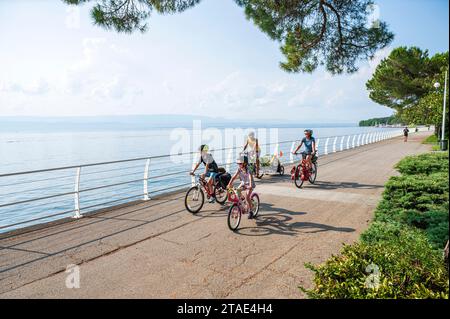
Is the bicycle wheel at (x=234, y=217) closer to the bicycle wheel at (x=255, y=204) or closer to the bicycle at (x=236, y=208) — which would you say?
the bicycle at (x=236, y=208)

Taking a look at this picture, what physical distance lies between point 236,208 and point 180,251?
173 centimetres

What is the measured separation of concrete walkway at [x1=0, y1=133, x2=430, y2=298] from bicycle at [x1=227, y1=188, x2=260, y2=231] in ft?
0.69

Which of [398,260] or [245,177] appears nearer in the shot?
[398,260]

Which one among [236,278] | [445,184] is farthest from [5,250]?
[445,184]

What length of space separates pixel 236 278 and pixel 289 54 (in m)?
8.99

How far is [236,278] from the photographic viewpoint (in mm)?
4445

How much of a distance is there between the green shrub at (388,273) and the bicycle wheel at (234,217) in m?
3.11

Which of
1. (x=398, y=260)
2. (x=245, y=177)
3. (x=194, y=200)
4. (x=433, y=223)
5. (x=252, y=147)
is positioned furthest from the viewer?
(x=252, y=147)

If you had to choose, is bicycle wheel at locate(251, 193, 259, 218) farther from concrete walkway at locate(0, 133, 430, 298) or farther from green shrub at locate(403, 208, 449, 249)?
green shrub at locate(403, 208, 449, 249)

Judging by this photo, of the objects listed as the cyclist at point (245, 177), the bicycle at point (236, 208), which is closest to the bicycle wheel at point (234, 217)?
the bicycle at point (236, 208)

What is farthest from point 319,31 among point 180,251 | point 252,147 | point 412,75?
point 412,75

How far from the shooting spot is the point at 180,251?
5461mm

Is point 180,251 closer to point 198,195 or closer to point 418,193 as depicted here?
point 198,195
